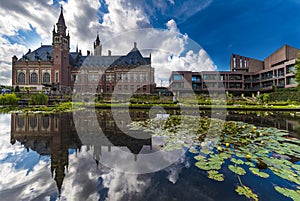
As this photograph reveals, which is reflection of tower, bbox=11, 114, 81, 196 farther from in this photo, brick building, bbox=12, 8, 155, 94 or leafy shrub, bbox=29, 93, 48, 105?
brick building, bbox=12, 8, 155, 94

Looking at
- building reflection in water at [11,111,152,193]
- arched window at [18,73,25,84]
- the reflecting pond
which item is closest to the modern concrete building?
building reflection in water at [11,111,152,193]

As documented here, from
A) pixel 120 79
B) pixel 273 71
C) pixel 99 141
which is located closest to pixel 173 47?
pixel 99 141

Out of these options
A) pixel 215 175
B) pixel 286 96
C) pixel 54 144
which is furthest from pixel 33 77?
pixel 286 96

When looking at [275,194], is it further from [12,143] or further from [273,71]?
[273,71]

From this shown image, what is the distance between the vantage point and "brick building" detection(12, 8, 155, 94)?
135 feet

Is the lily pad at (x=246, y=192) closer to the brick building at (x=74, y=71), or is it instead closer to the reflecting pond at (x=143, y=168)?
the reflecting pond at (x=143, y=168)

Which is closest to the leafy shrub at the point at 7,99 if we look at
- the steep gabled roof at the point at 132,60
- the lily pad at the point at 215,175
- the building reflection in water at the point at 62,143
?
the building reflection in water at the point at 62,143

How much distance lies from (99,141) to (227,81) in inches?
1966

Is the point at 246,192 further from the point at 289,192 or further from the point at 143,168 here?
the point at 143,168

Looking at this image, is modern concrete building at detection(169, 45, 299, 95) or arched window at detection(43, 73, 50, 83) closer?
arched window at detection(43, 73, 50, 83)

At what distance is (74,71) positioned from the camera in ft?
146

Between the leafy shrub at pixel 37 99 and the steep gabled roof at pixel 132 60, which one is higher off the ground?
the steep gabled roof at pixel 132 60

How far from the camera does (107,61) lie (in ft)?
151

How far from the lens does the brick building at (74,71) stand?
1622 inches
